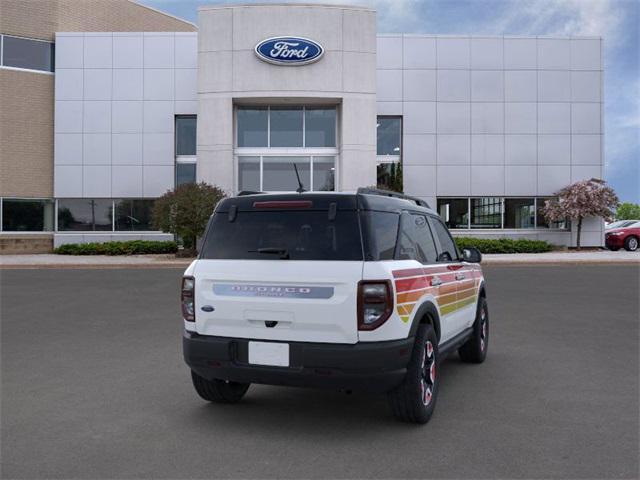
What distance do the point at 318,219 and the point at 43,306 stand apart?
8684mm

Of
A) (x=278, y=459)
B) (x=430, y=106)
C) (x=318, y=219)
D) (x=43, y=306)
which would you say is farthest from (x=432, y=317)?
(x=430, y=106)

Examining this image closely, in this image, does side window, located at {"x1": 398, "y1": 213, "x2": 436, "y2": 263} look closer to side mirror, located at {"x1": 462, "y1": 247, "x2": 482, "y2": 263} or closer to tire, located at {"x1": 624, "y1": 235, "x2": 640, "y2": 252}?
side mirror, located at {"x1": 462, "y1": 247, "x2": 482, "y2": 263}

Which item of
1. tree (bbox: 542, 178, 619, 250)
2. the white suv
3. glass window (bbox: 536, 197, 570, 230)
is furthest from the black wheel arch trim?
glass window (bbox: 536, 197, 570, 230)

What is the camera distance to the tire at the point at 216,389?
16.4 ft

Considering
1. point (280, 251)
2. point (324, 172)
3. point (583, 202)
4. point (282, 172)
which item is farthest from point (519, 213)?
point (280, 251)

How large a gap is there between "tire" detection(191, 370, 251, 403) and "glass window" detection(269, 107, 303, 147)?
21915 mm

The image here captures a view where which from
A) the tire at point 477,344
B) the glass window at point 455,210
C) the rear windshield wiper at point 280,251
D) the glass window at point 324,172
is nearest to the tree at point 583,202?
the glass window at point 455,210

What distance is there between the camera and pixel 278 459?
3.92 m

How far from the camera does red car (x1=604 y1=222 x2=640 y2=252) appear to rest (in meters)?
28.2

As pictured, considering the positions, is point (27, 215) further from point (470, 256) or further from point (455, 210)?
point (470, 256)

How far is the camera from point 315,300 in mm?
4219

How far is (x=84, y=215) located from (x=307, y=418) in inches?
1025

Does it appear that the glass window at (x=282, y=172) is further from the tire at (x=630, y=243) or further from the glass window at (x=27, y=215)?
the tire at (x=630, y=243)

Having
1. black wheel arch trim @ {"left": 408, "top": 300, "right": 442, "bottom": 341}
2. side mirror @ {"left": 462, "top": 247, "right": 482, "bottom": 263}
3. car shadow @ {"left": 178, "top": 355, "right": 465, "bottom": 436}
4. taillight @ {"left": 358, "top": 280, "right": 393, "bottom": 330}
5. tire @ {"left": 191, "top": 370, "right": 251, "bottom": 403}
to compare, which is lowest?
car shadow @ {"left": 178, "top": 355, "right": 465, "bottom": 436}
